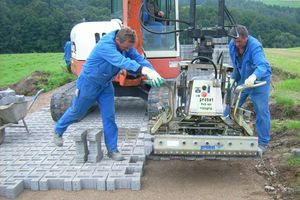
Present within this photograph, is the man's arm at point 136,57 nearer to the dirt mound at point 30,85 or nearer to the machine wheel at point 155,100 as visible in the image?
the machine wheel at point 155,100

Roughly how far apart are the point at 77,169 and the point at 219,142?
6.21 feet

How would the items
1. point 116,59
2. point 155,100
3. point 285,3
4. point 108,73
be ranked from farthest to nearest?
point 285,3 < point 155,100 < point 108,73 < point 116,59

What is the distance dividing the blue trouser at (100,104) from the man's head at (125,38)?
25.3 inches

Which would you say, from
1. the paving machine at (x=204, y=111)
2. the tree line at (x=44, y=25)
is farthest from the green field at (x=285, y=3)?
the paving machine at (x=204, y=111)

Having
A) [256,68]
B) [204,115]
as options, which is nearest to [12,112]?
[204,115]

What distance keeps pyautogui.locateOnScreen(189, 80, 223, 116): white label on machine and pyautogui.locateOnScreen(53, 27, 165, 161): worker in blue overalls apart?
526 mm

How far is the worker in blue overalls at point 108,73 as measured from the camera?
6000 millimetres

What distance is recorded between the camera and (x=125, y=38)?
6168 millimetres

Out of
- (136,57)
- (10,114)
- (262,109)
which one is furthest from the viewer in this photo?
(10,114)

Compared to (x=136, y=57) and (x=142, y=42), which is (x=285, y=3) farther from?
(x=136, y=57)

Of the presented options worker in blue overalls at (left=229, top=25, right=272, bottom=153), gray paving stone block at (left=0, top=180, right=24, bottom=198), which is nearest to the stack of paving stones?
gray paving stone block at (left=0, top=180, right=24, bottom=198)

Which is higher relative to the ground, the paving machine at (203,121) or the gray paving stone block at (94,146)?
the paving machine at (203,121)

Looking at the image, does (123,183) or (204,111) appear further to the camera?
(204,111)

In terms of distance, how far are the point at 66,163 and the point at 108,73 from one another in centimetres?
137
